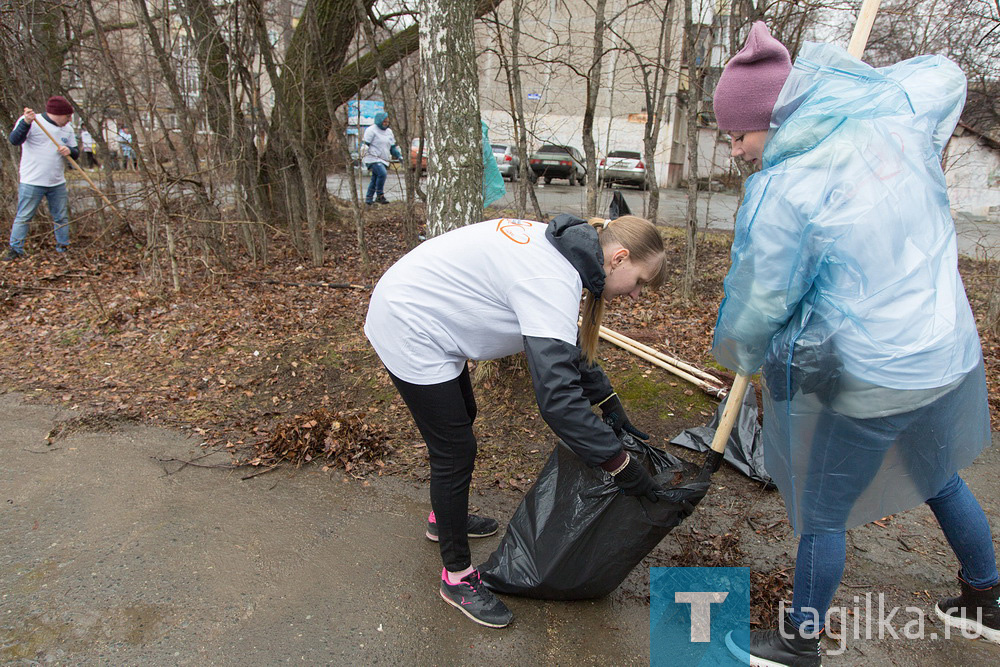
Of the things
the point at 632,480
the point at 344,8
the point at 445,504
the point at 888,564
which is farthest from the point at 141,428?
the point at 344,8

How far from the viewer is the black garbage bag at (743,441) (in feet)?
9.93

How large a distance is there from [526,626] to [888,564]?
145 centimetres

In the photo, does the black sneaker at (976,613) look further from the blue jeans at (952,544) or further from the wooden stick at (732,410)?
the wooden stick at (732,410)

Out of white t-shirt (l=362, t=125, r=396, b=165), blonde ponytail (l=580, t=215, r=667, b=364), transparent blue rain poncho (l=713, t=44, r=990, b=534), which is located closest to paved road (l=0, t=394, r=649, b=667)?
transparent blue rain poncho (l=713, t=44, r=990, b=534)

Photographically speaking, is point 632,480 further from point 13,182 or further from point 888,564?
point 13,182

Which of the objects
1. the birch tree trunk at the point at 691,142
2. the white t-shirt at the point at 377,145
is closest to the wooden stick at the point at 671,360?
the birch tree trunk at the point at 691,142

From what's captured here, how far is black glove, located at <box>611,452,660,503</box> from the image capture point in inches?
73.5

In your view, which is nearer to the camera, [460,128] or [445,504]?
[445,504]

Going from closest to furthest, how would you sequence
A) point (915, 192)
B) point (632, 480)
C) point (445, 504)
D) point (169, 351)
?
point (915, 192) → point (632, 480) → point (445, 504) → point (169, 351)

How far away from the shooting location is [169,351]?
14.3 feet

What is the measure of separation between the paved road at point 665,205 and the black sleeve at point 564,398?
5.85 metres

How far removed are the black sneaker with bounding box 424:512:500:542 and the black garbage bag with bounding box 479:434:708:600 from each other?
0.33 m

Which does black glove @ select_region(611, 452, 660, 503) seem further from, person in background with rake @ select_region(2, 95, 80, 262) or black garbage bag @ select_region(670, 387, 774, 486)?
person in background with rake @ select_region(2, 95, 80, 262)

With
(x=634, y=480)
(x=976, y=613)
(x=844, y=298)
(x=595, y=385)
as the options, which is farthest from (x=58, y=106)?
(x=976, y=613)
